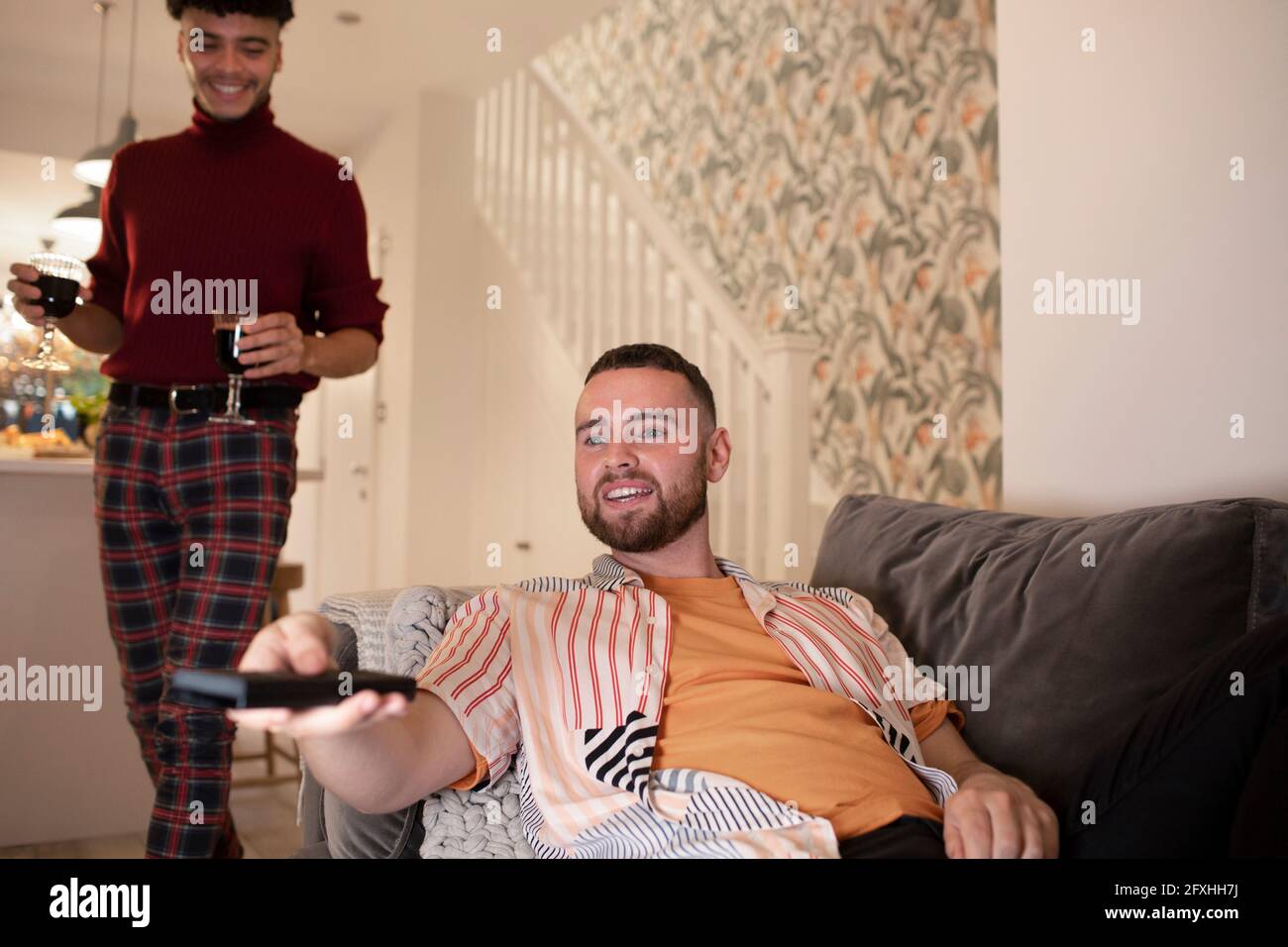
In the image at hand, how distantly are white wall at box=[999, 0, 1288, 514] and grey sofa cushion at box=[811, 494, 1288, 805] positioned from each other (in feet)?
1.16

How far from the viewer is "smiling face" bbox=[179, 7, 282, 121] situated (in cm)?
173

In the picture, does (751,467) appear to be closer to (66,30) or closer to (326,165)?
(326,165)

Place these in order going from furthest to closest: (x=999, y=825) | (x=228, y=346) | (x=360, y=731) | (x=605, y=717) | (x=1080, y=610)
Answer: (x=228, y=346), (x=1080, y=610), (x=605, y=717), (x=999, y=825), (x=360, y=731)

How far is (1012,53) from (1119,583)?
3.85 feet

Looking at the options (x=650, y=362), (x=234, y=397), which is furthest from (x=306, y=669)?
(x=234, y=397)

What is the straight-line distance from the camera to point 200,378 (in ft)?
5.71

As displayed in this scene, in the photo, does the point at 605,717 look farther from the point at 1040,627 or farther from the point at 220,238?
the point at 220,238

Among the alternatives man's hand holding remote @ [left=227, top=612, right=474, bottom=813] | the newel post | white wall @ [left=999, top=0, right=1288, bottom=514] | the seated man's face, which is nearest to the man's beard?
the seated man's face

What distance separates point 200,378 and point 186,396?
5cm

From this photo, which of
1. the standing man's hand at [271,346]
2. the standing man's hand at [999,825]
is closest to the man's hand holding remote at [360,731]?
the standing man's hand at [999,825]

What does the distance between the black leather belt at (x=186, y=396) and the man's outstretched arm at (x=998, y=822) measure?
1175 mm

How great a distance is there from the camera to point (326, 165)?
1.90 meters

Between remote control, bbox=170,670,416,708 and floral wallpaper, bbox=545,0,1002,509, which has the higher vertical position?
floral wallpaper, bbox=545,0,1002,509

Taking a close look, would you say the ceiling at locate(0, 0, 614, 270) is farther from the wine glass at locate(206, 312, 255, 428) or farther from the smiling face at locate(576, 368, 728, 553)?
the smiling face at locate(576, 368, 728, 553)
